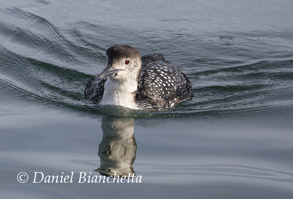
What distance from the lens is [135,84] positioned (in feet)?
30.1

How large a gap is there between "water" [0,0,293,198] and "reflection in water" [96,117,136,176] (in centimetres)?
2

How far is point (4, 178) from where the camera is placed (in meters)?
6.79

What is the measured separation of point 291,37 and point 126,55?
16.3 ft

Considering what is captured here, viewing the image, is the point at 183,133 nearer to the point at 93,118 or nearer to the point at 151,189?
the point at 93,118

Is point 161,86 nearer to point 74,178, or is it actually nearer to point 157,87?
point 157,87

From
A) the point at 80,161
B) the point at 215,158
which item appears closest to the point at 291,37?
the point at 215,158

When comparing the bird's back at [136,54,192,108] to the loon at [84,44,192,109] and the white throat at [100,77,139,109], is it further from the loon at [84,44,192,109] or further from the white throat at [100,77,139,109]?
the white throat at [100,77,139,109]

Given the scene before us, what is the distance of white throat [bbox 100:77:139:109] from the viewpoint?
9016mm

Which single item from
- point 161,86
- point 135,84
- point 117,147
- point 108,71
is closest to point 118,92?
point 135,84

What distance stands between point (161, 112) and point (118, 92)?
28.3 inches

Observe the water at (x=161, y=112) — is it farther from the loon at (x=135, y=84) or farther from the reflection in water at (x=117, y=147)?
the loon at (x=135, y=84)

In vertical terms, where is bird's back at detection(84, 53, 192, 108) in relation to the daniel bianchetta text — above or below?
above

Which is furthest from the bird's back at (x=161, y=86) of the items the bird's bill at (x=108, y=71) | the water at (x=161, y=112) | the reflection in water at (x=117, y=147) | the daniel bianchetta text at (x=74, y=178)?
the daniel bianchetta text at (x=74, y=178)

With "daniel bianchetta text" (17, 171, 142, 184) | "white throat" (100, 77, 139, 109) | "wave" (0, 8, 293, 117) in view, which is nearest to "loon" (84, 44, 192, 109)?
"white throat" (100, 77, 139, 109)
